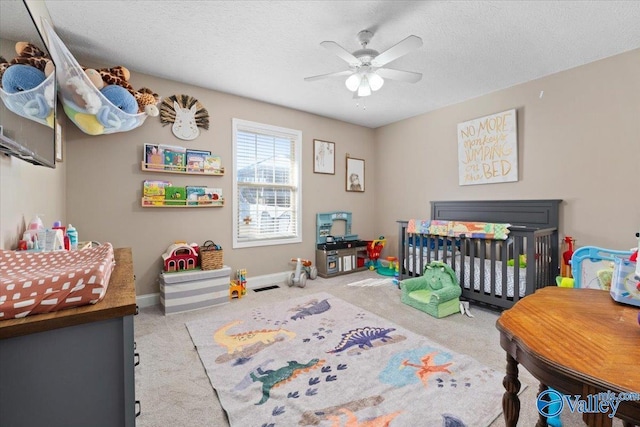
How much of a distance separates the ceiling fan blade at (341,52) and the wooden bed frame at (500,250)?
6.76ft

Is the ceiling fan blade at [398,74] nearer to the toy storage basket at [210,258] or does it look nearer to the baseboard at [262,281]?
the toy storage basket at [210,258]

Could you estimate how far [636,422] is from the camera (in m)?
0.60

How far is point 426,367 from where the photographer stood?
1.76 metres

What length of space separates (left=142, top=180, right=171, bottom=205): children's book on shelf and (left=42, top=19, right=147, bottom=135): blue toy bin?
592 mm

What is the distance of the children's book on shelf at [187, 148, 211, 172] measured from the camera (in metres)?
3.09

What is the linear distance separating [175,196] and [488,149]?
3.78 meters

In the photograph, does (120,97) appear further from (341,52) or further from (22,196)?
(341,52)

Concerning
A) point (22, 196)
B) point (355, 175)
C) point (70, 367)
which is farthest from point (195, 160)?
point (70, 367)

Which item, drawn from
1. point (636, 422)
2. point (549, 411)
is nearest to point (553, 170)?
point (549, 411)

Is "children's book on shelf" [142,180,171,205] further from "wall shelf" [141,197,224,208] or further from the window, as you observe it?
Result: the window

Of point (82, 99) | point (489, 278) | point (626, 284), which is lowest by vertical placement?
point (489, 278)

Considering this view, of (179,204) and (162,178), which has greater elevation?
(162,178)

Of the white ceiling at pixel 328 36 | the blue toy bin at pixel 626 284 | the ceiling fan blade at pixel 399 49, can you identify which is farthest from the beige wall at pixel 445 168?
the blue toy bin at pixel 626 284

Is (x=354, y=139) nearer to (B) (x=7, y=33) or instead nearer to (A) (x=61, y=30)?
(A) (x=61, y=30)
